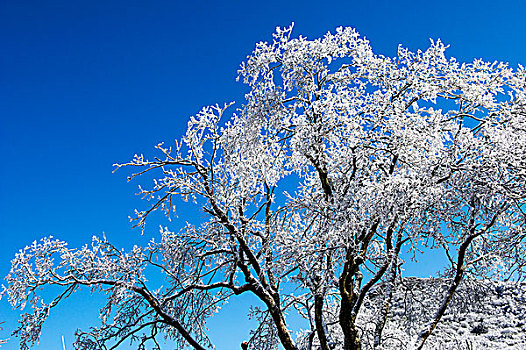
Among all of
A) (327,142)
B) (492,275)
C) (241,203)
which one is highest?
(241,203)

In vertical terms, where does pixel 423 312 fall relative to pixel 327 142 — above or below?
below

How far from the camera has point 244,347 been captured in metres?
10.7

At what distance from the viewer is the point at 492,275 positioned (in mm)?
9203

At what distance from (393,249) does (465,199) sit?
5.49ft

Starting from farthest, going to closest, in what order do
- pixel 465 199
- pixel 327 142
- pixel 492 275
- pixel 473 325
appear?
pixel 473 325
pixel 492 275
pixel 327 142
pixel 465 199

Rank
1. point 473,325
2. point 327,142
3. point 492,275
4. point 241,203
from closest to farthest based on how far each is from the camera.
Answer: point 327,142
point 492,275
point 241,203
point 473,325

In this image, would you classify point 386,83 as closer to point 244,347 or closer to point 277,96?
point 277,96

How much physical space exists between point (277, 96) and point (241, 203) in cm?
247

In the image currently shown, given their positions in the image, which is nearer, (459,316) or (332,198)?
(332,198)

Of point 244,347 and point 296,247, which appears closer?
point 296,247

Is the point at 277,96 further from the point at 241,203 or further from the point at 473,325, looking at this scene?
the point at 473,325

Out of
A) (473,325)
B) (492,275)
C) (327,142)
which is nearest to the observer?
(327,142)

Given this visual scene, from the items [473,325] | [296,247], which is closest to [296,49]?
[296,247]

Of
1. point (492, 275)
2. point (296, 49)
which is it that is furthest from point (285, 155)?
point (492, 275)
